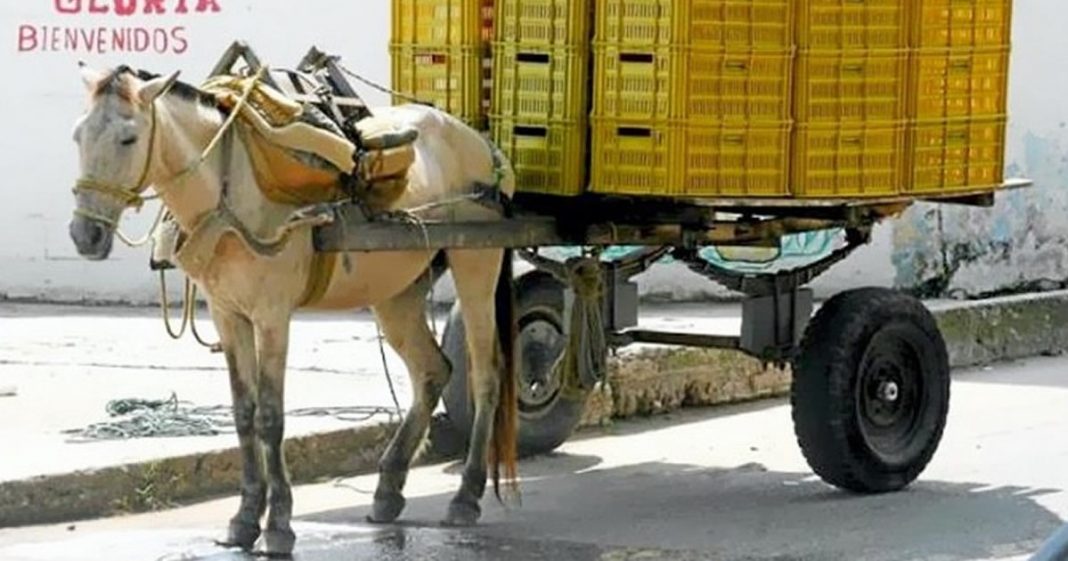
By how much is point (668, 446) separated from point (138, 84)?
429 centimetres

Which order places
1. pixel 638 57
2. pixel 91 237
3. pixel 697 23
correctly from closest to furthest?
pixel 91 237
pixel 697 23
pixel 638 57

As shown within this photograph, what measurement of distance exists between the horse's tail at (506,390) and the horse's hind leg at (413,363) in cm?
26

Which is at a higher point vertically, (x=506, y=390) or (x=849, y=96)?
(x=849, y=96)

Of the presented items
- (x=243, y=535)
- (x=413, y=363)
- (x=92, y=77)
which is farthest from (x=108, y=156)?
(x=413, y=363)

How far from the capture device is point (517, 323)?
10.0 metres

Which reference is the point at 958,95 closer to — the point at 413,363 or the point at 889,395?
the point at 889,395

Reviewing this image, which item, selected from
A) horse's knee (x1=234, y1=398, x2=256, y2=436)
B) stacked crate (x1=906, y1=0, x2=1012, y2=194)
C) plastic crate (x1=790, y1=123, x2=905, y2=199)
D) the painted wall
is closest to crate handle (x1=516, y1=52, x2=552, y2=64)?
plastic crate (x1=790, y1=123, x2=905, y2=199)

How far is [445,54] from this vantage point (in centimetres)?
983

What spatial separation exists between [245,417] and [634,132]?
75.7 inches

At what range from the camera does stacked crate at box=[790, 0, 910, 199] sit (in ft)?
30.6

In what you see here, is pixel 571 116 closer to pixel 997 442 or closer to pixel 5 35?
pixel 997 442

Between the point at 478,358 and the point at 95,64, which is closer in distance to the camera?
the point at 478,358

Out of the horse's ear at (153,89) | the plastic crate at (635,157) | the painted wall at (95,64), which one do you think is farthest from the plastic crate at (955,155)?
the painted wall at (95,64)

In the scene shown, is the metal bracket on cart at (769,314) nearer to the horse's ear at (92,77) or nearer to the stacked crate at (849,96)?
the stacked crate at (849,96)
